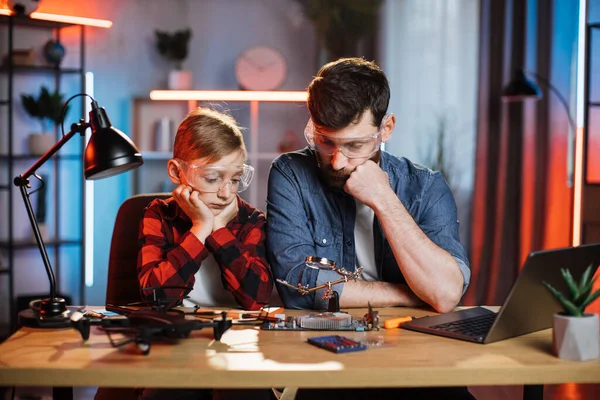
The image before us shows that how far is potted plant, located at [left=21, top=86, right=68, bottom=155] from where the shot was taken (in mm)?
4832

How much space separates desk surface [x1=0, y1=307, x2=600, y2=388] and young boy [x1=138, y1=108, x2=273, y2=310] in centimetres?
45

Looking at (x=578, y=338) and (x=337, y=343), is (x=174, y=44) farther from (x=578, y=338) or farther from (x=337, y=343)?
(x=578, y=338)

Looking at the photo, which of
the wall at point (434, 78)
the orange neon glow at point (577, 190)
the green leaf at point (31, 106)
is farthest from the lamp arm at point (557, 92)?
the green leaf at point (31, 106)

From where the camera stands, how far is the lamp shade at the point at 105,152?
1.56 metres

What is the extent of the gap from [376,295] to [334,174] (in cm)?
37

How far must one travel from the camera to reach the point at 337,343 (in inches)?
52.2

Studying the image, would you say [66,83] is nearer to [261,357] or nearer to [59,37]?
[59,37]

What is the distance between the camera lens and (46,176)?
505cm

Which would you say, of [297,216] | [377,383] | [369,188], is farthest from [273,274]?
[377,383]

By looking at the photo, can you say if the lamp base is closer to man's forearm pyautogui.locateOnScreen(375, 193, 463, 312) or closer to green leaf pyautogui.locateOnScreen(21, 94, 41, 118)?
man's forearm pyautogui.locateOnScreen(375, 193, 463, 312)

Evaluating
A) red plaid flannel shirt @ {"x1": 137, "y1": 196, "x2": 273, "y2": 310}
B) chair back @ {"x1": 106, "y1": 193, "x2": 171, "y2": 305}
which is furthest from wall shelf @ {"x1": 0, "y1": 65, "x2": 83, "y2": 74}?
red plaid flannel shirt @ {"x1": 137, "y1": 196, "x2": 273, "y2": 310}

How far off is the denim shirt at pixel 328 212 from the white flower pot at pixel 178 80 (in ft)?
10.6

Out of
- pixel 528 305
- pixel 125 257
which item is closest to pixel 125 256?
pixel 125 257

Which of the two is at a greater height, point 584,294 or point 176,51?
point 176,51
